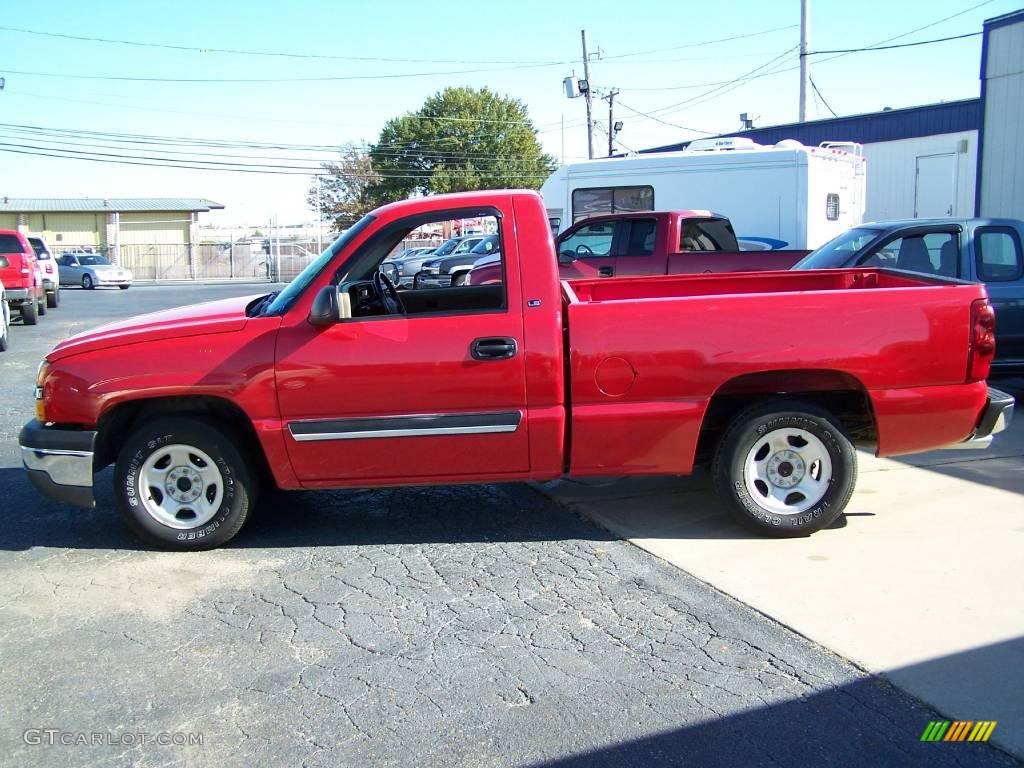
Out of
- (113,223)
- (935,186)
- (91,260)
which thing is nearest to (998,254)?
(935,186)

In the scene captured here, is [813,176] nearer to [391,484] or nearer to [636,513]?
[636,513]

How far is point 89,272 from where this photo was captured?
3675 cm

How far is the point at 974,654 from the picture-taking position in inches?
155

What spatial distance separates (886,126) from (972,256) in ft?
59.9

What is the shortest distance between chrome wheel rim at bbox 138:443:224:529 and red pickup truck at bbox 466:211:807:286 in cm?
780

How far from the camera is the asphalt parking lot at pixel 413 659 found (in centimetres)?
333

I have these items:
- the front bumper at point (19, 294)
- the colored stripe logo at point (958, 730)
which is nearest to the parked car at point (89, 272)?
the front bumper at point (19, 294)

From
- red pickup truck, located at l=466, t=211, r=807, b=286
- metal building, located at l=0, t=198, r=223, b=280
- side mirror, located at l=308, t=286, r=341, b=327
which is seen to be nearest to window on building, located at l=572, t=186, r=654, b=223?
red pickup truck, located at l=466, t=211, r=807, b=286

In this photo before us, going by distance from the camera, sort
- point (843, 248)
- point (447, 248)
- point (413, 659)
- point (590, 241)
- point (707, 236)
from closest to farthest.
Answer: point (413, 659)
point (843, 248)
point (707, 236)
point (590, 241)
point (447, 248)

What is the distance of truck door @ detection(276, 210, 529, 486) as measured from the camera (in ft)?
16.6

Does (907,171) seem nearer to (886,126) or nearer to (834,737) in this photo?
(886,126)

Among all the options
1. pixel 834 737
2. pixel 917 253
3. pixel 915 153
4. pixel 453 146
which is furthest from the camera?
pixel 453 146

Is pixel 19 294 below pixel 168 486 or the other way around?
the other way around

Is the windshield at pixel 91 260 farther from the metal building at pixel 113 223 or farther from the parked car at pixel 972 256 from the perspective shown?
the parked car at pixel 972 256
